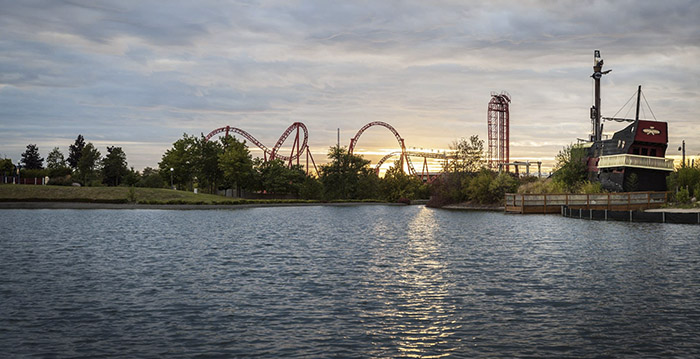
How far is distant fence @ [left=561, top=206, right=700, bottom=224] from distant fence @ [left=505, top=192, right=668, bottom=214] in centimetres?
615

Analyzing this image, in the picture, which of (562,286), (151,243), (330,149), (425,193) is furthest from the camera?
(425,193)

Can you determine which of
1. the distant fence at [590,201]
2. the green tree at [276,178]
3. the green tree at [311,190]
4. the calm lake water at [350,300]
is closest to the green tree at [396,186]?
the green tree at [311,190]

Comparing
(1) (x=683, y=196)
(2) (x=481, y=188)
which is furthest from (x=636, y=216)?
(2) (x=481, y=188)

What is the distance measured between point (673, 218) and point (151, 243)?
41123mm

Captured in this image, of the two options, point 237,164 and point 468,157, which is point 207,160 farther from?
point 468,157

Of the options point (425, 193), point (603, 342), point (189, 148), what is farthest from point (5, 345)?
point (425, 193)

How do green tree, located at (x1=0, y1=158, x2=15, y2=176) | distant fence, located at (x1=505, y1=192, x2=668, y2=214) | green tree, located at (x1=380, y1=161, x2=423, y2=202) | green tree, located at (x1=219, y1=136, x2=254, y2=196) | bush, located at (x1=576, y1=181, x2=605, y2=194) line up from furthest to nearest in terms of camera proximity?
1. green tree, located at (x1=380, y1=161, x2=423, y2=202)
2. green tree, located at (x1=0, y1=158, x2=15, y2=176)
3. green tree, located at (x1=219, y1=136, x2=254, y2=196)
4. bush, located at (x1=576, y1=181, x2=605, y2=194)
5. distant fence, located at (x1=505, y1=192, x2=668, y2=214)

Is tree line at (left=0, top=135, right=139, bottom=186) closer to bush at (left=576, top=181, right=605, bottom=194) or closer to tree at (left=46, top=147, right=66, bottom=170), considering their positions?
tree at (left=46, top=147, right=66, bottom=170)

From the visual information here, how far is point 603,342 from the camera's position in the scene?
12.0m

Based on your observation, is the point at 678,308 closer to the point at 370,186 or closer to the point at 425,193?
the point at 370,186

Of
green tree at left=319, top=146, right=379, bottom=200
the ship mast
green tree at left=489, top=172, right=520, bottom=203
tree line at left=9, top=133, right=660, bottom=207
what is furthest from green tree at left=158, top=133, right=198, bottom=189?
the ship mast

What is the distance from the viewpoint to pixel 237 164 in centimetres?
11250

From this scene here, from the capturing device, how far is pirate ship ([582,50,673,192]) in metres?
68.7

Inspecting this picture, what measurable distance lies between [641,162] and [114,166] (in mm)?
98988
